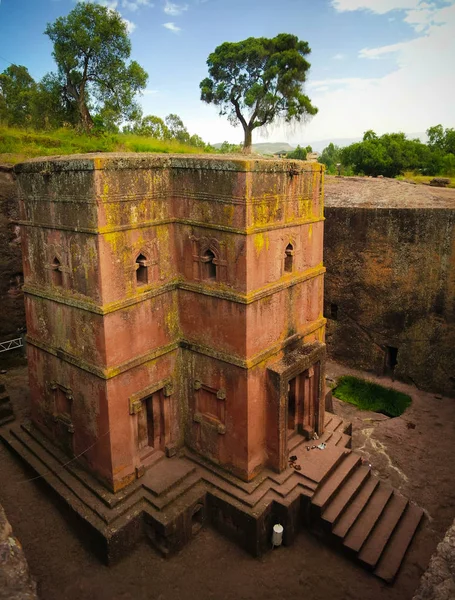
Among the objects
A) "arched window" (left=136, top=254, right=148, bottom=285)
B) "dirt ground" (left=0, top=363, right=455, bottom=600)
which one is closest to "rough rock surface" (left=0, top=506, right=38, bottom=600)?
"dirt ground" (left=0, top=363, right=455, bottom=600)

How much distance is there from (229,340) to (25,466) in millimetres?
5808

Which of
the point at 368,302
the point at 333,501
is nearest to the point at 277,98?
the point at 368,302

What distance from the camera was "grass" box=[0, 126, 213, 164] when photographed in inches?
669

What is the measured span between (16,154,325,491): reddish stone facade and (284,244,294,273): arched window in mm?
39

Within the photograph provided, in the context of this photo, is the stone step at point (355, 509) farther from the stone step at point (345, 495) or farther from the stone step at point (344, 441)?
the stone step at point (344, 441)

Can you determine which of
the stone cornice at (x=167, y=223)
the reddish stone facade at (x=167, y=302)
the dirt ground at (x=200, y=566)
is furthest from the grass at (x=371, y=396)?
the stone cornice at (x=167, y=223)

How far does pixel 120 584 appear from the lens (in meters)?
9.16

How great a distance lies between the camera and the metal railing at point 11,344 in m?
15.8

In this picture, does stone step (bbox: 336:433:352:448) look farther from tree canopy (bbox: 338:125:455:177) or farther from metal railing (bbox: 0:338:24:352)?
tree canopy (bbox: 338:125:455:177)

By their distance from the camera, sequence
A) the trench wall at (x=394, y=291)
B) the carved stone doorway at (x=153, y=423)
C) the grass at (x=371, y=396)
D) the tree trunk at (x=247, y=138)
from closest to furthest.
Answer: the carved stone doorway at (x=153, y=423)
the trench wall at (x=394, y=291)
the grass at (x=371, y=396)
the tree trunk at (x=247, y=138)

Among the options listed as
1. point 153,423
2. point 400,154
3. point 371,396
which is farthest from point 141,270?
point 400,154

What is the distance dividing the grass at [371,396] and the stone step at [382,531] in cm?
476

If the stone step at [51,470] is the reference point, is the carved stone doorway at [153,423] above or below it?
above

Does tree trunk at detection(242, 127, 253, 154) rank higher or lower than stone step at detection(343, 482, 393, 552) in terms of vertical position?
higher
